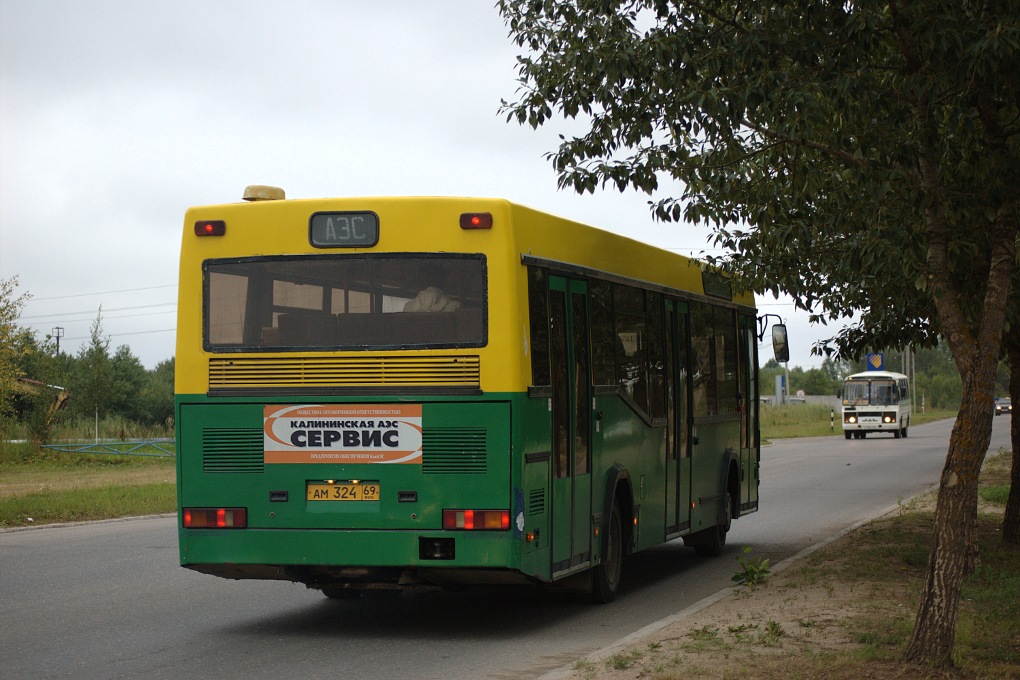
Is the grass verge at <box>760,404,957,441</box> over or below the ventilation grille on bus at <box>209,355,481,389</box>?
below

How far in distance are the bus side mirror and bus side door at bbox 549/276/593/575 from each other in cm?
598

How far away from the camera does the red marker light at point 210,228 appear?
10.2 m

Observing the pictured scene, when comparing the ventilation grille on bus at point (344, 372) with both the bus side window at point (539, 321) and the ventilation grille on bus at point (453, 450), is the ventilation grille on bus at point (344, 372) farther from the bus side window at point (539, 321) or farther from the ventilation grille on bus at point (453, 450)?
the bus side window at point (539, 321)

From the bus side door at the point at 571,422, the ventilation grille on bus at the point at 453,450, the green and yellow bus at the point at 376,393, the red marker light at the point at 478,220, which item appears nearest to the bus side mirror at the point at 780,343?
the bus side door at the point at 571,422

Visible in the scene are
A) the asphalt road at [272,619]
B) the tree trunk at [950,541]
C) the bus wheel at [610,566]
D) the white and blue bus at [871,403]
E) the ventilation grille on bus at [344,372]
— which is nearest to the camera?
the tree trunk at [950,541]

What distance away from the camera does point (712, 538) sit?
16000 millimetres

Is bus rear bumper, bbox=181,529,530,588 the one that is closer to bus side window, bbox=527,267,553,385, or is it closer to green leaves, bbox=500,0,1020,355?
bus side window, bbox=527,267,553,385

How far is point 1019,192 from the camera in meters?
9.50

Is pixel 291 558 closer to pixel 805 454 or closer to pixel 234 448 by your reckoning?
pixel 234 448

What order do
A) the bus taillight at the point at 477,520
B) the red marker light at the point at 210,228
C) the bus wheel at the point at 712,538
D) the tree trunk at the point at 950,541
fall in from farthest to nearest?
the bus wheel at the point at 712,538 < the red marker light at the point at 210,228 < the bus taillight at the point at 477,520 < the tree trunk at the point at 950,541

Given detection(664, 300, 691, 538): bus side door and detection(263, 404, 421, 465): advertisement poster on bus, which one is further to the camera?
detection(664, 300, 691, 538): bus side door

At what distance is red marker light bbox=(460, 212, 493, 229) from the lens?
9.84 metres

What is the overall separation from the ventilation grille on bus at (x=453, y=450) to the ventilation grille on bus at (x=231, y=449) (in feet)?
4.24

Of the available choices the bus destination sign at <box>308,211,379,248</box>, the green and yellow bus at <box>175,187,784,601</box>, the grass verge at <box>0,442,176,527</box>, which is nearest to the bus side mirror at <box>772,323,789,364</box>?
the green and yellow bus at <box>175,187,784,601</box>
